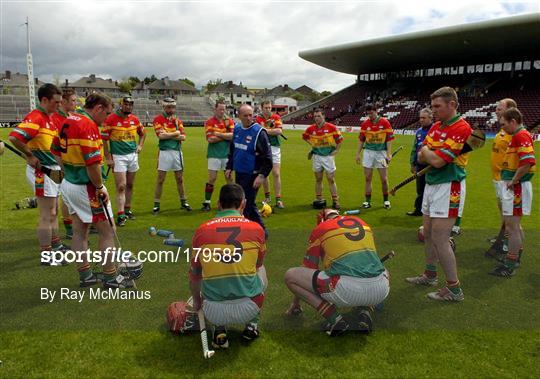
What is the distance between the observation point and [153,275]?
5473 mm

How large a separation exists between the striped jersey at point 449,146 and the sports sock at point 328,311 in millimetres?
2147

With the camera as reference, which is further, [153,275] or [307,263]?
[153,275]

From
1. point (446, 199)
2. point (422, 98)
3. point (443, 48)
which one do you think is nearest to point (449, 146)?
point (446, 199)

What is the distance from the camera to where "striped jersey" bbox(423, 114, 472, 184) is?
4566 millimetres

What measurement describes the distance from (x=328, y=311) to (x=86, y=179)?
332 centimetres

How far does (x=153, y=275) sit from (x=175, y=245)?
1199 millimetres

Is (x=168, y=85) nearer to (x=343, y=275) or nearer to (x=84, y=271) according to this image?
(x=84, y=271)

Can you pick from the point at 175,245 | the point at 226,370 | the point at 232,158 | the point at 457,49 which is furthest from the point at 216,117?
the point at 457,49

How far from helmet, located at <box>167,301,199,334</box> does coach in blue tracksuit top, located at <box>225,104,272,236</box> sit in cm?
296

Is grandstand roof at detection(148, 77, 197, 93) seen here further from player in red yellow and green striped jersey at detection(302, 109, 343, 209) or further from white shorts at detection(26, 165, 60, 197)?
white shorts at detection(26, 165, 60, 197)

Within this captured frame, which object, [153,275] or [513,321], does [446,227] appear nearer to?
[513,321]

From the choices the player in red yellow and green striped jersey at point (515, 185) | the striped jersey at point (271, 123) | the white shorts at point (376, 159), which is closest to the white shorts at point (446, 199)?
the player in red yellow and green striped jersey at point (515, 185)

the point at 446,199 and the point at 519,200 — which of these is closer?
the point at 446,199

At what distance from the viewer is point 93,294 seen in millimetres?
4895
